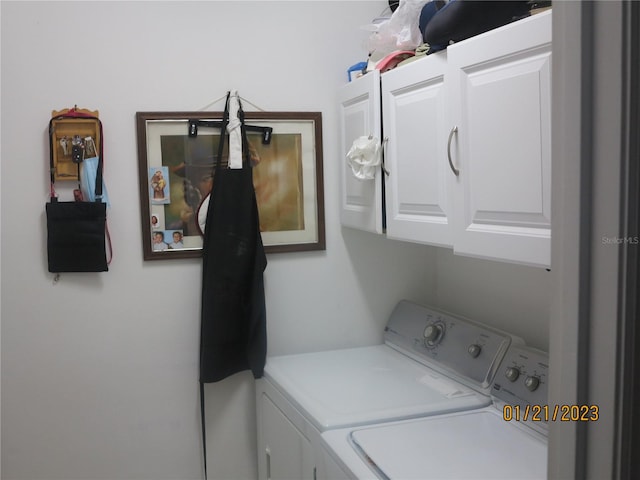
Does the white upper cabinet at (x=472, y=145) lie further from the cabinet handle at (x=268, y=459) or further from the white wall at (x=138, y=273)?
the cabinet handle at (x=268, y=459)

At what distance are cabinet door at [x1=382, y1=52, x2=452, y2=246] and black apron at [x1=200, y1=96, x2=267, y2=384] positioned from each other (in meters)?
0.59

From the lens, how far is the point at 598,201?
63cm

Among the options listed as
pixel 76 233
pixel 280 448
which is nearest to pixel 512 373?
pixel 280 448

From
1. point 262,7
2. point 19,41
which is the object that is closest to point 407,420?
point 262,7

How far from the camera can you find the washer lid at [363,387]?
1.88 m

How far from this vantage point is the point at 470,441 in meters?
1.69

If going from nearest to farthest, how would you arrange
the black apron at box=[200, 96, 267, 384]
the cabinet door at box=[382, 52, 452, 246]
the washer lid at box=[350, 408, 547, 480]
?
the washer lid at box=[350, 408, 547, 480] → the cabinet door at box=[382, 52, 452, 246] → the black apron at box=[200, 96, 267, 384]

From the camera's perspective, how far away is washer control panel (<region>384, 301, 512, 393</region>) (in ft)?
6.61

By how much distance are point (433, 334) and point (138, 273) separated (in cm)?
116

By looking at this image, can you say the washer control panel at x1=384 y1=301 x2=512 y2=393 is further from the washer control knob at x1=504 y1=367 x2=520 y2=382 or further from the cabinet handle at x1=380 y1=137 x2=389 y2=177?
the cabinet handle at x1=380 y1=137 x2=389 y2=177

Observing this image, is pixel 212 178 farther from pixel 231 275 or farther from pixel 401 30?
pixel 401 30

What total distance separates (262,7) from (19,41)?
0.91m

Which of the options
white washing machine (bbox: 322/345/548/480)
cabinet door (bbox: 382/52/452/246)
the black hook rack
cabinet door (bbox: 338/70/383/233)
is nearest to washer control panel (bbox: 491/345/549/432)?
white washing machine (bbox: 322/345/548/480)

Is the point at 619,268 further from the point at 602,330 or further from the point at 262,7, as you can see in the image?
the point at 262,7
